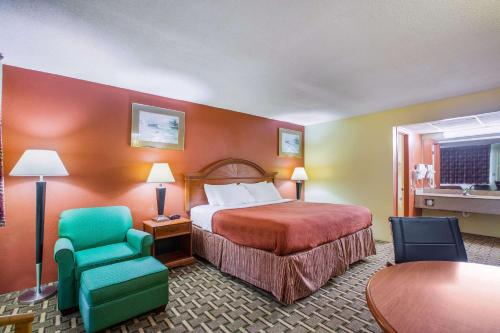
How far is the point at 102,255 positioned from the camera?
7.93 feet

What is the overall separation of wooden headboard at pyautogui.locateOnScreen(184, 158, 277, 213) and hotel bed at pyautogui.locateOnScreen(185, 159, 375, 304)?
0.16 m

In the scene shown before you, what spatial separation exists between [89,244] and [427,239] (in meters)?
3.24

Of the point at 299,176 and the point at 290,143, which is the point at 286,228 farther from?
the point at 290,143

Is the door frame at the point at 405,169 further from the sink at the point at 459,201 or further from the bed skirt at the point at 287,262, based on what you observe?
the bed skirt at the point at 287,262

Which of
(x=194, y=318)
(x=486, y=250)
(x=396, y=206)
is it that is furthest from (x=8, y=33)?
(x=486, y=250)

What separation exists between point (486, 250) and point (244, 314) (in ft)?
14.0

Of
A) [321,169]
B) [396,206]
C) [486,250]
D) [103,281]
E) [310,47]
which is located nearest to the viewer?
[103,281]

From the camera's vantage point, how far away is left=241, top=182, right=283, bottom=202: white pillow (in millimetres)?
4395

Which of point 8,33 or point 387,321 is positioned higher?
point 8,33

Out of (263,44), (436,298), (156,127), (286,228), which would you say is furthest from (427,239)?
(156,127)

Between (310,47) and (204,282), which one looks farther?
(204,282)

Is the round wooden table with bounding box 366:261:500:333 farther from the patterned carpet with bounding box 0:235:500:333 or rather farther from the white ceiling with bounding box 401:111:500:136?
the white ceiling with bounding box 401:111:500:136

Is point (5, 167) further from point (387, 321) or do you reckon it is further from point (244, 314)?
point (387, 321)

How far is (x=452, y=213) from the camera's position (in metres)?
5.02
